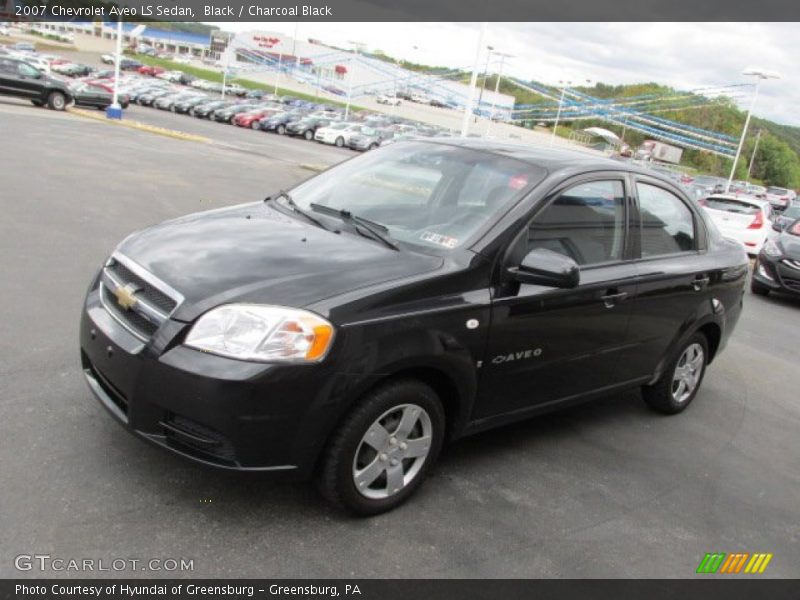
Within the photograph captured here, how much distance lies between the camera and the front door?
3691 mm

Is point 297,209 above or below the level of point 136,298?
above

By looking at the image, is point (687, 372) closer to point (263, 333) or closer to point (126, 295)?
point (263, 333)

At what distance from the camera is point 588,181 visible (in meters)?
→ 4.18

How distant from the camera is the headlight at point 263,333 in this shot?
2930 mm

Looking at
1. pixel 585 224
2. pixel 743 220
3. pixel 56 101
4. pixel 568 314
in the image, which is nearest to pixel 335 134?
pixel 56 101

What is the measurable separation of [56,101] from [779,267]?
25.6 m

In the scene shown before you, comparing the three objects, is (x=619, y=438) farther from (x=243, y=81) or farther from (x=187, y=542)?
(x=243, y=81)

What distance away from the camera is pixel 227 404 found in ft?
9.41

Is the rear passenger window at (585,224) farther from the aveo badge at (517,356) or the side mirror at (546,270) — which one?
the aveo badge at (517,356)

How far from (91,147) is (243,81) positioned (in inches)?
3808

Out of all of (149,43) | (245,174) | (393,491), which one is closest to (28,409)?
(393,491)

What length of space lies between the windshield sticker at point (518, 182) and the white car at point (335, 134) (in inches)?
1596

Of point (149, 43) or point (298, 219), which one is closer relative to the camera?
point (298, 219)

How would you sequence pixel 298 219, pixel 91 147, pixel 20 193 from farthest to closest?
pixel 91 147 < pixel 20 193 < pixel 298 219
